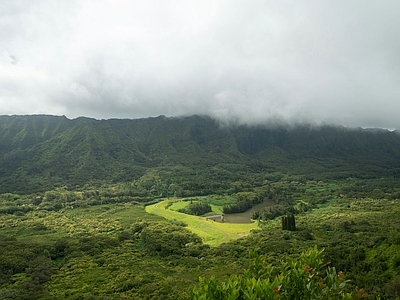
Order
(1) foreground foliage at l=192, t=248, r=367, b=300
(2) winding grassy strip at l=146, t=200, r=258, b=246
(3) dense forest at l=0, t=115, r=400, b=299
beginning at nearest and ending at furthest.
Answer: (1) foreground foliage at l=192, t=248, r=367, b=300
(3) dense forest at l=0, t=115, r=400, b=299
(2) winding grassy strip at l=146, t=200, r=258, b=246

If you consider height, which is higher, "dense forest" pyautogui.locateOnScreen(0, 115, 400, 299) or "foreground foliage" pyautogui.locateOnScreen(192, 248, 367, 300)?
"foreground foliage" pyautogui.locateOnScreen(192, 248, 367, 300)

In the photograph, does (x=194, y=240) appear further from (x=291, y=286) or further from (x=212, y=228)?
(x=291, y=286)

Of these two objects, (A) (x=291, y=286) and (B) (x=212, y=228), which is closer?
(A) (x=291, y=286)

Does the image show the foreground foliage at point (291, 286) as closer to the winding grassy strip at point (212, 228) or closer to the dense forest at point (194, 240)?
the dense forest at point (194, 240)

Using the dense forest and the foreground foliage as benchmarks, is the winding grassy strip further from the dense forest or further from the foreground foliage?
the foreground foliage

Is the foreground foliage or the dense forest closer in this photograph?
the foreground foliage

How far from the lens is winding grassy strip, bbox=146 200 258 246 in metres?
70.2

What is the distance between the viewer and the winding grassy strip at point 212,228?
70175mm

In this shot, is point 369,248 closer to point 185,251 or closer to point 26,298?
point 185,251

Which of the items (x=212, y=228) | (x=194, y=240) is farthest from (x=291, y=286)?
(x=212, y=228)

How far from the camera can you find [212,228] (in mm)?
78938

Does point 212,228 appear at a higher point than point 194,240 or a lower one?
lower

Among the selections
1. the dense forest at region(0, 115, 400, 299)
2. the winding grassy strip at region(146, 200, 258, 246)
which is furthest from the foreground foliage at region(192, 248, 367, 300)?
the winding grassy strip at region(146, 200, 258, 246)

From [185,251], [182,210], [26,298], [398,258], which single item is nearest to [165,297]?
[26,298]
